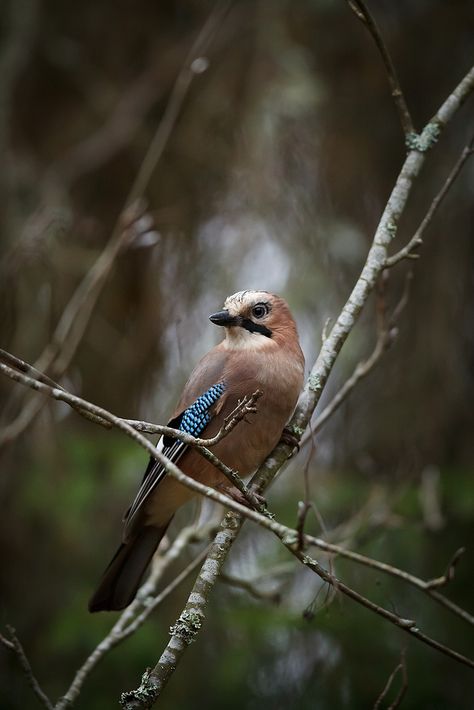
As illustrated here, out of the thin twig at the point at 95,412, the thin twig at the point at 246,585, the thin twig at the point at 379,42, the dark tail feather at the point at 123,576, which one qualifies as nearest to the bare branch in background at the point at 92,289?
the dark tail feather at the point at 123,576

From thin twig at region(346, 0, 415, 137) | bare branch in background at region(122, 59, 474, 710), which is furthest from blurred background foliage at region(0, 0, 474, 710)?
thin twig at region(346, 0, 415, 137)

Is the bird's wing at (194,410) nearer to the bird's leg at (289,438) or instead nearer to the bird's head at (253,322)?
the bird's head at (253,322)

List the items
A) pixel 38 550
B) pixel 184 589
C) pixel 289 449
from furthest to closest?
pixel 38 550
pixel 184 589
pixel 289 449

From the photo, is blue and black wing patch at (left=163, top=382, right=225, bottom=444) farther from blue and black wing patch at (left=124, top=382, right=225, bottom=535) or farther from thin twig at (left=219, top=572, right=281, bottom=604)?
thin twig at (left=219, top=572, right=281, bottom=604)

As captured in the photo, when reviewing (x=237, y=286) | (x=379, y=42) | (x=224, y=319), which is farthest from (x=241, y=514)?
(x=237, y=286)

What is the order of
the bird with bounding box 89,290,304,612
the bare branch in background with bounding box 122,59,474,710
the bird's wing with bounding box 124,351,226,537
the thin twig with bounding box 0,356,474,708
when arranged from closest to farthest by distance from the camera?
the thin twig with bounding box 0,356,474,708 < the bare branch in background with bounding box 122,59,474,710 < the bird with bounding box 89,290,304,612 < the bird's wing with bounding box 124,351,226,537

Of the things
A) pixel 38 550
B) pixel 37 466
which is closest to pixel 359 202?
pixel 37 466

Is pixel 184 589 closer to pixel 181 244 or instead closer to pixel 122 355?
pixel 122 355

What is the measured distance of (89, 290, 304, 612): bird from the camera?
3207 mm

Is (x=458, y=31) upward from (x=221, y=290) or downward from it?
upward

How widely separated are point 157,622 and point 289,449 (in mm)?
1840

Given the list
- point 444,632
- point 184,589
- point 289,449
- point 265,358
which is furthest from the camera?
point 184,589

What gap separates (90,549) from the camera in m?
4.87

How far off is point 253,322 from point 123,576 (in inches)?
47.6
